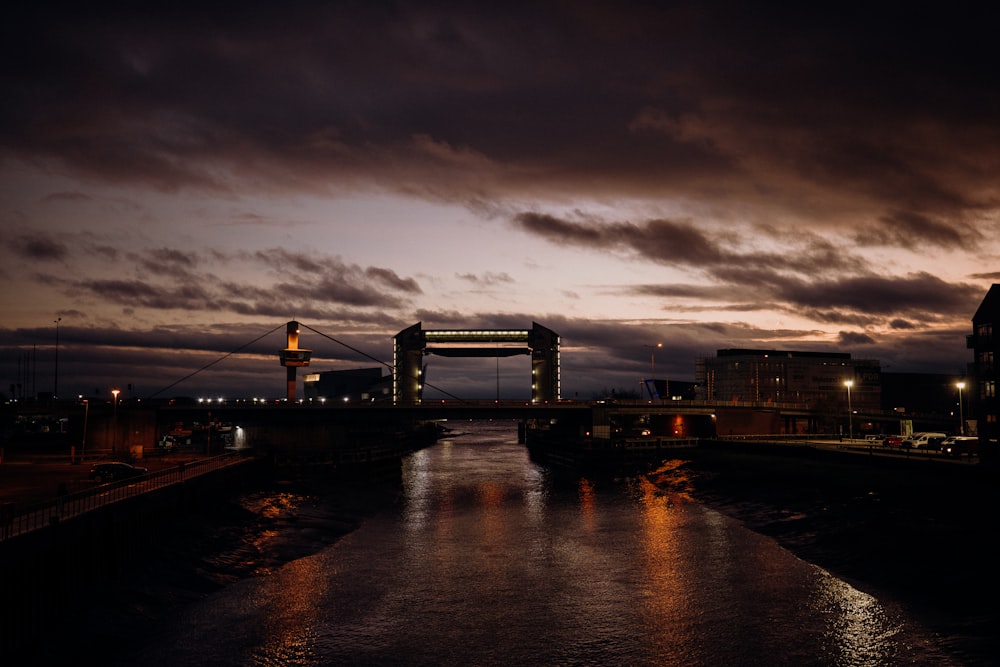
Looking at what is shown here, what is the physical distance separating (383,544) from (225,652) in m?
21.2

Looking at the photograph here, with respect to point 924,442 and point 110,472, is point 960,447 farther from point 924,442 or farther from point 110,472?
point 110,472

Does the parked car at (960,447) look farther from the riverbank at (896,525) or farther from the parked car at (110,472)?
the parked car at (110,472)

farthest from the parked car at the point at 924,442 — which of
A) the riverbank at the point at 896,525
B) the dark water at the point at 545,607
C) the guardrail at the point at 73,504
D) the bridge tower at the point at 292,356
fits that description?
the bridge tower at the point at 292,356

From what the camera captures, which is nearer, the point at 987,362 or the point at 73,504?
the point at 73,504

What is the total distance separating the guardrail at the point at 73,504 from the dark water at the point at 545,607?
23.3 feet

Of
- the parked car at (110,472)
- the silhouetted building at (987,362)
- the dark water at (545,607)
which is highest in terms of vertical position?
the silhouetted building at (987,362)

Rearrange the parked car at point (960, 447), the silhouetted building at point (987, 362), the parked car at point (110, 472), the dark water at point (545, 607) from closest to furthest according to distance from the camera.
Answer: the dark water at point (545, 607) < the parked car at point (110, 472) < the parked car at point (960, 447) < the silhouetted building at point (987, 362)

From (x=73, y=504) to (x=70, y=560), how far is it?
719cm

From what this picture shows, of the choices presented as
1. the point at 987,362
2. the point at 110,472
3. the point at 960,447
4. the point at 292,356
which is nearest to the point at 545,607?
the point at 110,472

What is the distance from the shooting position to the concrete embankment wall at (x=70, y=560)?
27.4 meters

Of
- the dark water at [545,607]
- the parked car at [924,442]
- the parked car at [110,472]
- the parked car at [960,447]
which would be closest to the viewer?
the dark water at [545,607]

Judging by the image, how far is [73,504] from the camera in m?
38.3

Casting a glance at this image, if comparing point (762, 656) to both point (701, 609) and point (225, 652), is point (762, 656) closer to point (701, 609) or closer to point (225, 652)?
point (701, 609)

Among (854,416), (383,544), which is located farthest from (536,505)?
(854,416)
